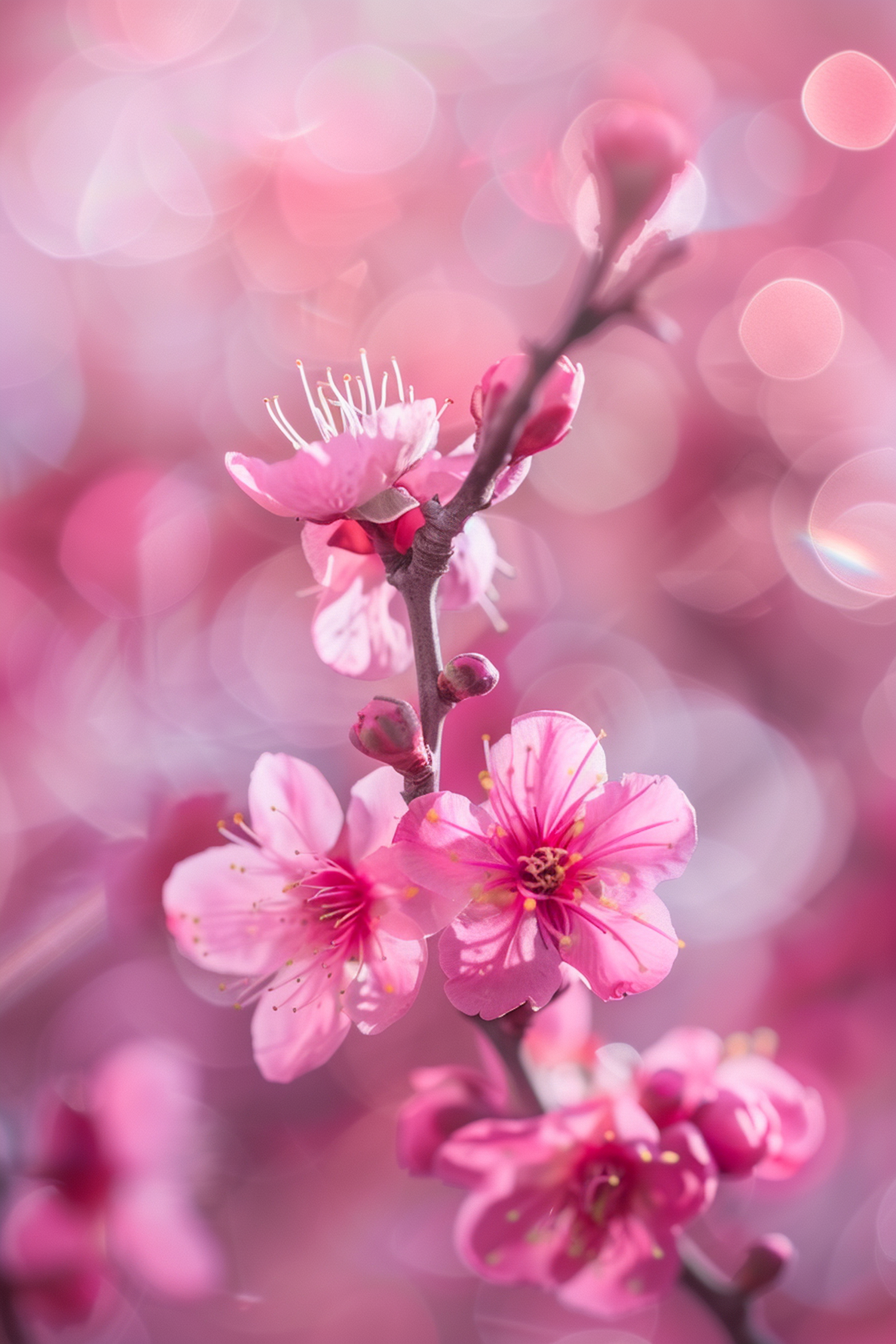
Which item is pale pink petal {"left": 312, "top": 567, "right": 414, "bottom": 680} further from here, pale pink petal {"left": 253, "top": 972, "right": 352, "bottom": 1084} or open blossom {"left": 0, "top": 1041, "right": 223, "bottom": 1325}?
open blossom {"left": 0, "top": 1041, "right": 223, "bottom": 1325}

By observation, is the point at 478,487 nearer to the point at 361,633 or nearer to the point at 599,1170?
the point at 361,633

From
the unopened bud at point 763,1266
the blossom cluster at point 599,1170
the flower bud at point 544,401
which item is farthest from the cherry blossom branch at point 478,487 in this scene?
the unopened bud at point 763,1266

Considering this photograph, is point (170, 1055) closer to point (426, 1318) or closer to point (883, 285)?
point (426, 1318)

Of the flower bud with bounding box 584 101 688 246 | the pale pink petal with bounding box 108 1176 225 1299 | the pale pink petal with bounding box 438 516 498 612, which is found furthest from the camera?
the pale pink petal with bounding box 108 1176 225 1299

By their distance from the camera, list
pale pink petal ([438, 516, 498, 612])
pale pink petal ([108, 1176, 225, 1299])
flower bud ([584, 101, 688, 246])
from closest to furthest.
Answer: flower bud ([584, 101, 688, 246]), pale pink petal ([438, 516, 498, 612]), pale pink petal ([108, 1176, 225, 1299])

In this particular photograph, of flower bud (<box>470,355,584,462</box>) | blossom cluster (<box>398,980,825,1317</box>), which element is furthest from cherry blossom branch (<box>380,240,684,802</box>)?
blossom cluster (<box>398,980,825,1317</box>)

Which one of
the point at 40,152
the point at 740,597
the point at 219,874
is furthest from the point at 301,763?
the point at 40,152

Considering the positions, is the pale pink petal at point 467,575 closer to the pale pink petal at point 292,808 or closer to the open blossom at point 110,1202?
the pale pink petal at point 292,808
